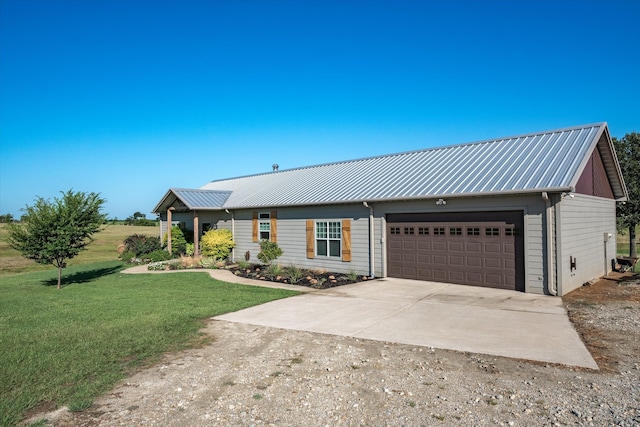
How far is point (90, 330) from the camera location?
805cm

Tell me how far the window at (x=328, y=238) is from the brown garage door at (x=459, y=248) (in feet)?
7.45

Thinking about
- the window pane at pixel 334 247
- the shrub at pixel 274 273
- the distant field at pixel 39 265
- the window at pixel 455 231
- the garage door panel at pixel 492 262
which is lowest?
the distant field at pixel 39 265

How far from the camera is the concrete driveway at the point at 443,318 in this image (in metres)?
6.82

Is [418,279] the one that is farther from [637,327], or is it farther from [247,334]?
[247,334]

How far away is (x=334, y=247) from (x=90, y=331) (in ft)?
32.7

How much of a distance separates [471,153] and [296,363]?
12.2m

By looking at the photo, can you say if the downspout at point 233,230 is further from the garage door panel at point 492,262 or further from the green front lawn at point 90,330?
the garage door panel at point 492,262

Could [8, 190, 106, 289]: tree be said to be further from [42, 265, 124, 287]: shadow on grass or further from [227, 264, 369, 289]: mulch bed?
[227, 264, 369, 289]: mulch bed

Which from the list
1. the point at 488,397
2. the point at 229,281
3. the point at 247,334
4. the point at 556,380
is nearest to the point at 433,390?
the point at 488,397

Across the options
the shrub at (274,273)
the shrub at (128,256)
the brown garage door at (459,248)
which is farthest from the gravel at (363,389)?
the shrub at (128,256)

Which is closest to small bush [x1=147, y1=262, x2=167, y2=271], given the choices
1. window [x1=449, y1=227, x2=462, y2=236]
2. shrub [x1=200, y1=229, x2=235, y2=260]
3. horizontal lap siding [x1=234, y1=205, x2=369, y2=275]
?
shrub [x1=200, y1=229, x2=235, y2=260]

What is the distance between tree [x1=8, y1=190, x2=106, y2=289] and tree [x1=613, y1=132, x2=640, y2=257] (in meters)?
27.0

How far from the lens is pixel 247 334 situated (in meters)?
7.76

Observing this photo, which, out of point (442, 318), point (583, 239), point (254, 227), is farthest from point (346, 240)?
point (583, 239)
